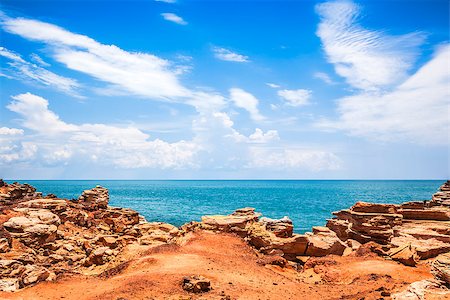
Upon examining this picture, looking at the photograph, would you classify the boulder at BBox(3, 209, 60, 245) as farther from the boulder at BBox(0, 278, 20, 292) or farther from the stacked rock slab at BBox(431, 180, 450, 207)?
the stacked rock slab at BBox(431, 180, 450, 207)

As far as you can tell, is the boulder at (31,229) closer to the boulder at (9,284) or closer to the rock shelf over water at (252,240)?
the rock shelf over water at (252,240)

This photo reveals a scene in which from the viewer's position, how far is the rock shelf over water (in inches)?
928

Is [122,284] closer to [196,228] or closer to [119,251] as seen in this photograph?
[119,251]

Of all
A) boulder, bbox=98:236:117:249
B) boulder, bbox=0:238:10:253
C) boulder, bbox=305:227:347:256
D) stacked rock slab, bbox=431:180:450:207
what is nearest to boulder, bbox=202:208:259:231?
boulder, bbox=305:227:347:256

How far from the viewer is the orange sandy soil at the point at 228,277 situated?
17516 millimetres

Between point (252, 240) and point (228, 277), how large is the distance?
938 centimetres

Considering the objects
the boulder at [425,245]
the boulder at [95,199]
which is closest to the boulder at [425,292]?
the boulder at [425,245]

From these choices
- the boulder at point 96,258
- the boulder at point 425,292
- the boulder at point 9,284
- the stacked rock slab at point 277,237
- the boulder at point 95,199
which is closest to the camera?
the boulder at point 425,292

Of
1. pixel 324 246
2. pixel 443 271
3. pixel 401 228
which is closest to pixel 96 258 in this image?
pixel 324 246

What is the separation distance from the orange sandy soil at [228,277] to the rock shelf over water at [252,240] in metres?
1.06

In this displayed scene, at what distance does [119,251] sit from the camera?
26.4 metres

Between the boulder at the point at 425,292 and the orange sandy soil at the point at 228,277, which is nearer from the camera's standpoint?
the boulder at the point at 425,292

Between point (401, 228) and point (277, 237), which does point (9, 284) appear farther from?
point (401, 228)

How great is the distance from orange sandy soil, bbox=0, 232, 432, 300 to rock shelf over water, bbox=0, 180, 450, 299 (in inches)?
41.8
